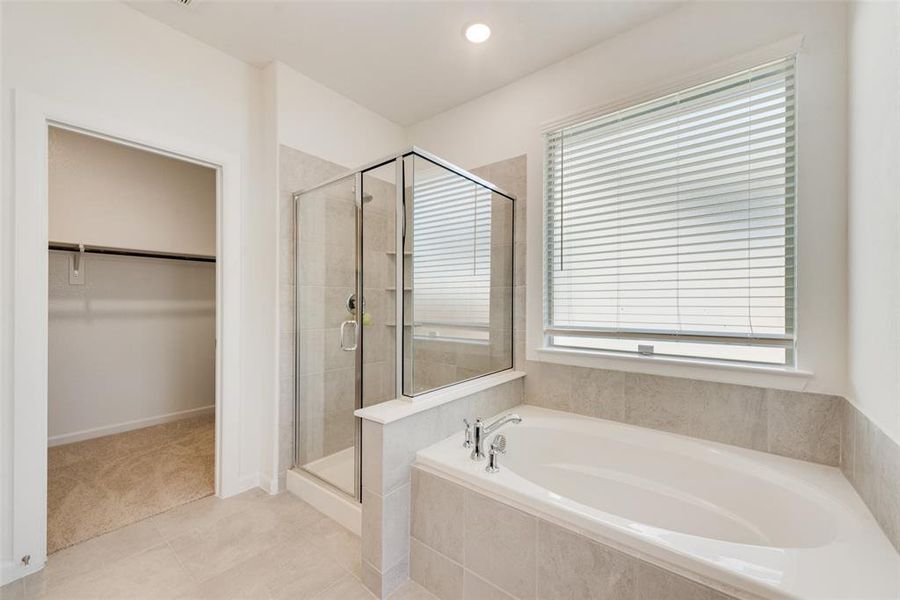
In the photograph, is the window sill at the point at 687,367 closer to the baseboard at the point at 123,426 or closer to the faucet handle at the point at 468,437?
the faucet handle at the point at 468,437

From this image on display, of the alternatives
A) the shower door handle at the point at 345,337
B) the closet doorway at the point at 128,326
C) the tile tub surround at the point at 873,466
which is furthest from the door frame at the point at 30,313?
the tile tub surround at the point at 873,466

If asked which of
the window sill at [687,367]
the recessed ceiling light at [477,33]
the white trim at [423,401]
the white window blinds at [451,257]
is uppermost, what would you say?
the recessed ceiling light at [477,33]

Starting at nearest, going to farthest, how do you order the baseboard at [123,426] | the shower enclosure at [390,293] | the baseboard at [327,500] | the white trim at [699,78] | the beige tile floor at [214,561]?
the beige tile floor at [214,561], the white trim at [699,78], the shower enclosure at [390,293], the baseboard at [327,500], the baseboard at [123,426]

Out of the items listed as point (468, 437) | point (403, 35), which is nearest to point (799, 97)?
point (403, 35)

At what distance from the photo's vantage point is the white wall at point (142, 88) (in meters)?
1.52

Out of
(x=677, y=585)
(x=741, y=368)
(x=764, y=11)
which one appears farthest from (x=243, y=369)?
(x=764, y=11)

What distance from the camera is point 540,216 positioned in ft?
7.54

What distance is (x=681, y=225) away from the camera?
1.82 m

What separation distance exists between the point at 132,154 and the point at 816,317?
4.59m

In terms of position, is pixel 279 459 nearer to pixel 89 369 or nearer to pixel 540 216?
pixel 89 369

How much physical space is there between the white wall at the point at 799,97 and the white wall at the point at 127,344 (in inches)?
126

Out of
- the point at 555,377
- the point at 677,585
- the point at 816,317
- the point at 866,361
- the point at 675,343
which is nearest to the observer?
the point at 677,585

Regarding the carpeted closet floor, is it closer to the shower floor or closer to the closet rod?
the shower floor

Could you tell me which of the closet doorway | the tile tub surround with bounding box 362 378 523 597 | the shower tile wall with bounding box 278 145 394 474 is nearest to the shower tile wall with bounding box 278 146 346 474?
the shower tile wall with bounding box 278 145 394 474
